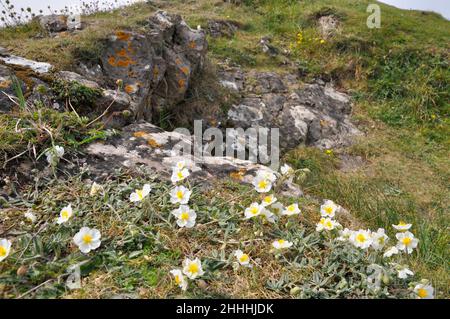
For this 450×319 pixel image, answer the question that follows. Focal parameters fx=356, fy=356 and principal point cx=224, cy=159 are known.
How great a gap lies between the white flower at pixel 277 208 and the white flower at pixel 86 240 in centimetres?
90

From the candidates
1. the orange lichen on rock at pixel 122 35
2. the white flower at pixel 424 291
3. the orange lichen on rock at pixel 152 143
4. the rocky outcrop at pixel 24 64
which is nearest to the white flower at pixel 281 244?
the white flower at pixel 424 291

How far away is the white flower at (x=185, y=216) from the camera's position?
1.83 metres

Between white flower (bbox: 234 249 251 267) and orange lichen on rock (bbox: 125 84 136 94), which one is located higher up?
orange lichen on rock (bbox: 125 84 136 94)

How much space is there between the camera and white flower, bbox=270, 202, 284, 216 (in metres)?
1.93

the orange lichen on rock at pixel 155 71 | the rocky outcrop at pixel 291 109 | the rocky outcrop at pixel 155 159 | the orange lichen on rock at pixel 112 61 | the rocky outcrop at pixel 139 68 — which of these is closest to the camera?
the rocky outcrop at pixel 155 159

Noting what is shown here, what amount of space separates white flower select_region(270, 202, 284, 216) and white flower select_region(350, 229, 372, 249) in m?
0.38

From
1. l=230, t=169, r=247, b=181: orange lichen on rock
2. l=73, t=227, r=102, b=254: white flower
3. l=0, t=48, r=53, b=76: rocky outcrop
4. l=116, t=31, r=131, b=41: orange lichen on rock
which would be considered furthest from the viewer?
l=116, t=31, r=131, b=41: orange lichen on rock

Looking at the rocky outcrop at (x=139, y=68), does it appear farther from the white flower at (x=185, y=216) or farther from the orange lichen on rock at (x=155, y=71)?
the white flower at (x=185, y=216)

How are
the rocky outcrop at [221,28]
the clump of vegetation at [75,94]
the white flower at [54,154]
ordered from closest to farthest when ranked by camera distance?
the white flower at [54,154] < the clump of vegetation at [75,94] < the rocky outcrop at [221,28]

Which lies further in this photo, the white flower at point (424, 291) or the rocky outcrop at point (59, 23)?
the rocky outcrop at point (59, 23)

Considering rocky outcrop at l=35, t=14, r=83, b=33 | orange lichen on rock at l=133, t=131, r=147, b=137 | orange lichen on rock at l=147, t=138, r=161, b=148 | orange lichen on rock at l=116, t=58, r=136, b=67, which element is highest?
rocky outcrop at l=35, t=14, r=83, b=33

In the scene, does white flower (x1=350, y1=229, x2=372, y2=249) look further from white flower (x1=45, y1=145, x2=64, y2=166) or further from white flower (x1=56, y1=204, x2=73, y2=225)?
white flower (x1=45, y1=145, x2=64, y2=166)

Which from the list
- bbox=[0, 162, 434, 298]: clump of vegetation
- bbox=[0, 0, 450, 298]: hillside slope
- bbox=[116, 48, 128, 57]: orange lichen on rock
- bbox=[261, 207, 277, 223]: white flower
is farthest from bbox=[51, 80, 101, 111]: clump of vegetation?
bbox=[261, 207, 277, 223]: white flower

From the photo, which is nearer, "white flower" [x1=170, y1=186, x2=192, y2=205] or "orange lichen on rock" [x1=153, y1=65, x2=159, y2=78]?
"white flower" [x1=170, y1=186, x2=192, y2=205]
